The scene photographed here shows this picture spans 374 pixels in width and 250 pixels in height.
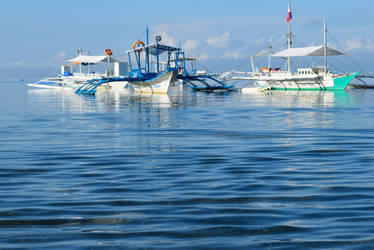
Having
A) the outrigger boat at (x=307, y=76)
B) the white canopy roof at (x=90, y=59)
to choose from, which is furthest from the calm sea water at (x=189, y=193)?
the white canopy roof at (x=90, y=59)

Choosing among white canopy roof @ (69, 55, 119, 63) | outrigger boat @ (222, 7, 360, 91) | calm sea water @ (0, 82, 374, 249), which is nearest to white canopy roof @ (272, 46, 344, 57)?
outrigger boat @ (222, 7, 360, 91)

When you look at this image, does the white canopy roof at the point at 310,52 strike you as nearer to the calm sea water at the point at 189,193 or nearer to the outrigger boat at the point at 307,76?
the outrigger boat at the point at 307,76

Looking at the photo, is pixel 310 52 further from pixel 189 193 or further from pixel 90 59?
pixel 189 193

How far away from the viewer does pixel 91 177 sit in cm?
1112

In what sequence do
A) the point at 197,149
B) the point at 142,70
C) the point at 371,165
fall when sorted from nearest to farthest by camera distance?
the point at 371,165
the point at 197,149
the point at 142,70

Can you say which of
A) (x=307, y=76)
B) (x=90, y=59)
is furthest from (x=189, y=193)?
(x=90, y=59)

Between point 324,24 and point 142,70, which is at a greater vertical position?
point 324,24

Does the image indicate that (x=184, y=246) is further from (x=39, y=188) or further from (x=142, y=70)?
(x=142, y=70)

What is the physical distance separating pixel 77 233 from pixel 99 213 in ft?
3.43

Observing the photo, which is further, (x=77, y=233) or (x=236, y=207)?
(x=236, y=207)

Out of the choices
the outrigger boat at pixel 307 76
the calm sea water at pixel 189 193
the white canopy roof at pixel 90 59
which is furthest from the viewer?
the white canopy roof at pixel 90 59

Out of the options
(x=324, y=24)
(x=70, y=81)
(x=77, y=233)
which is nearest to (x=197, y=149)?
(x=77, y=233)

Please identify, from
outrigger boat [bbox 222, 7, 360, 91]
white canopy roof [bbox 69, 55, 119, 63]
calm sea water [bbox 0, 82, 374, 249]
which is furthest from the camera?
white canopy roof [bbox 69, 55, 119, 63]

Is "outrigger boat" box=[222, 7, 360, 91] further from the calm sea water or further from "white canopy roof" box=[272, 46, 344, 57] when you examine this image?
the calm sea water
